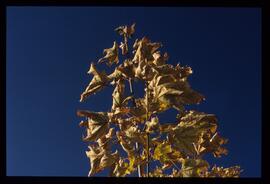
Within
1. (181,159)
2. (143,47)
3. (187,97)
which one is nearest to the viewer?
(187,97)

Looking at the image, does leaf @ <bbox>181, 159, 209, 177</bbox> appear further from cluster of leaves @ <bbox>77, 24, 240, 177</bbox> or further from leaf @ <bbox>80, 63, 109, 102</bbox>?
leaf @ <bbox>80, 63, 109, 102</bbox>

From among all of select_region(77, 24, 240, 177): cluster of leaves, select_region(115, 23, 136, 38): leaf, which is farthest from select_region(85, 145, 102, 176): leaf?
select_region(115, 23, 136, 38): leaf

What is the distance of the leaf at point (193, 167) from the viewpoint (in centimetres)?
194

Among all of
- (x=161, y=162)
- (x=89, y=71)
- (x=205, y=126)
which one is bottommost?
(x=161, y=162)

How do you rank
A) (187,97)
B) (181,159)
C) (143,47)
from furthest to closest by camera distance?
(143,47) → (181,159) → (187,97)

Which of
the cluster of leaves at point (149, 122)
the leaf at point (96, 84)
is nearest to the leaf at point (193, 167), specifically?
the cluster of leaves at point (149, 122)

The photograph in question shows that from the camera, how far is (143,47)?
86.4 inches

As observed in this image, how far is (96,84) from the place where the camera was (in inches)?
88.1

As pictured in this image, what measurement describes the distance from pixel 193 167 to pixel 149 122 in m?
0.28

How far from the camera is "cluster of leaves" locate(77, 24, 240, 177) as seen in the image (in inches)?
76.4
